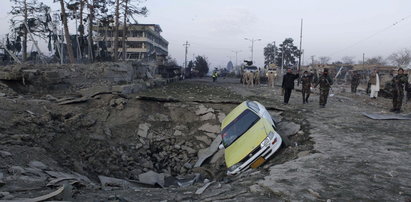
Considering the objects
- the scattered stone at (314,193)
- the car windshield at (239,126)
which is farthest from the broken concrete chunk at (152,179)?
the scattered stone at (314,193)

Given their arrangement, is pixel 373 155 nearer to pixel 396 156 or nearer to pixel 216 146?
pixel 396 156

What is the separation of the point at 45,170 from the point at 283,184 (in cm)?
452

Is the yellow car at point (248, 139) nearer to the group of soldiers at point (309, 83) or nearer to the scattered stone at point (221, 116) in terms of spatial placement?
the scattered stone at point (221, 116)

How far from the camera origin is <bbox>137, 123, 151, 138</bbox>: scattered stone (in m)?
13.1

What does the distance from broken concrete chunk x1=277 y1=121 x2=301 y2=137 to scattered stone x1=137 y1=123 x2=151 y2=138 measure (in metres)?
4.97

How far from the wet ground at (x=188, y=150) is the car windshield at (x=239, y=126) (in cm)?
94

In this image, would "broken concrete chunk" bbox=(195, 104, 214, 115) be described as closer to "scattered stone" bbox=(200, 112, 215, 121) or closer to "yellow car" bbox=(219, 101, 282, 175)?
"scattered stone" bbox=(200, 112, 215, 121)

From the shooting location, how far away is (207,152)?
11.7 m

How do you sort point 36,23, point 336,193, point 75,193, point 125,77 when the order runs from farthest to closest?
1. point 36,23
2. point 125,77
3. point 75,193
4. point 336,193

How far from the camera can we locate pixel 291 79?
46.9 feet

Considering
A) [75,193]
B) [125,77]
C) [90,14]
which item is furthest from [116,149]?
[90,14]

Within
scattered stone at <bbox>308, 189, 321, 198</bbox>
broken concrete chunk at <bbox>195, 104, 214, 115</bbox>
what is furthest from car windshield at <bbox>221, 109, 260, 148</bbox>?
broken concrete chunk at <bbox>195, 104, 214, 115</bbox>

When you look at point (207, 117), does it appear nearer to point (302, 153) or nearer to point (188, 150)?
point (188, 150)

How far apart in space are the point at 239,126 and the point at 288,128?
104 inches
